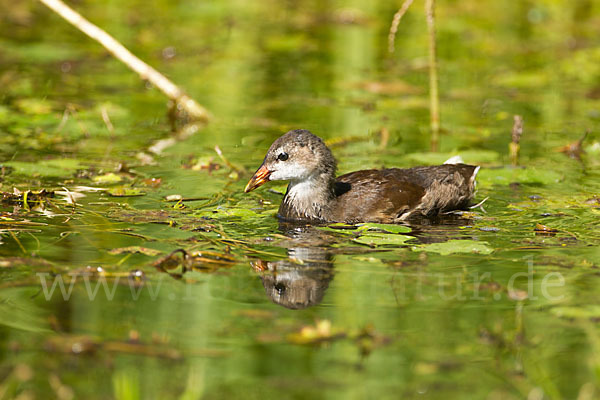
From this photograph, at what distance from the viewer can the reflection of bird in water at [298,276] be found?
16.1 ft

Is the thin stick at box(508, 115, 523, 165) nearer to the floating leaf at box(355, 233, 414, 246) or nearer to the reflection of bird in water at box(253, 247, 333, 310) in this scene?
the floating leaf at box(355, 233, 414, 246)

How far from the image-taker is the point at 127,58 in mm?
9125

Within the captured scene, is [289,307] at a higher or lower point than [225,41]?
lower

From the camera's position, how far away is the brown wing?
6629 millimetres

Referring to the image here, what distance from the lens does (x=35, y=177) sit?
7426 millimetres

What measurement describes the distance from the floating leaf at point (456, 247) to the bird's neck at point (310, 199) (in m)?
1.13

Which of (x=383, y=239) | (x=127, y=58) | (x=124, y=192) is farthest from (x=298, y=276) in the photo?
(x=127, y=58)

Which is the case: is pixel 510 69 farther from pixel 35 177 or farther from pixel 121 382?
pixel 121 382


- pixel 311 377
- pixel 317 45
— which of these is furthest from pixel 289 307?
pixel 317 45

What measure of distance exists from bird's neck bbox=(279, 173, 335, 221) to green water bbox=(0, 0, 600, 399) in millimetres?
198

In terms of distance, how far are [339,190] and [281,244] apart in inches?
44.5

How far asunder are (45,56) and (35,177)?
506 centimetres

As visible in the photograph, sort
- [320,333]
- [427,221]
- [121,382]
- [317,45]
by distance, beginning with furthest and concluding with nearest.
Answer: [317,45] → [427,221] → [320,333] → [121,382]

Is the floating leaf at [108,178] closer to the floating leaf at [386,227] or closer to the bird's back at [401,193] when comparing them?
the bird's back at [401,193]
